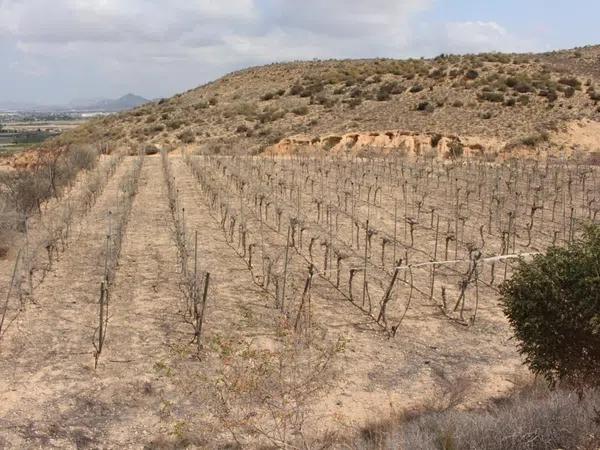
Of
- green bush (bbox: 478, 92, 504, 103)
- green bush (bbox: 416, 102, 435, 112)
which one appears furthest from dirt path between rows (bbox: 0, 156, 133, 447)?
green bush (bbox: 478, 92, 504, 103)

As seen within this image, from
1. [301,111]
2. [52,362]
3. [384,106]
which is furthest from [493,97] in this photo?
[52,362]

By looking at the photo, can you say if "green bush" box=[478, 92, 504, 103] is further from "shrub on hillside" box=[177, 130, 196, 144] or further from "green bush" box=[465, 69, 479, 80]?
"shrub on hillside" box=[177, 130, 196, 144]

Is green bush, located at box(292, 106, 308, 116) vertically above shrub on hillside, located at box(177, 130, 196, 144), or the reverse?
green bush, located at box(292, 106, 308, 116)

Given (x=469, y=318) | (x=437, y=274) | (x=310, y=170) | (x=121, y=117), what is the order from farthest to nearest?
1. (x=121, y=117)
2. (x=310, y=170)
3. (x=437, y=274)
4. (x=469, y=318)

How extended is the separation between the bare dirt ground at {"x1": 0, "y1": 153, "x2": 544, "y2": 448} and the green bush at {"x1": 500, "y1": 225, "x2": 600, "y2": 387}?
4.03 ft

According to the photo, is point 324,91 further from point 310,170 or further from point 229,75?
point 310,170

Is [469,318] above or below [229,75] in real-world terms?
below

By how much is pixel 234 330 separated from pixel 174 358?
0.98 m

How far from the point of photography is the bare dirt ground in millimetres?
5297

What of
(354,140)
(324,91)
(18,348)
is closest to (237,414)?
(18,348)

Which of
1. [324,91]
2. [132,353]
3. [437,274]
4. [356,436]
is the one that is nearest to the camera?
[356,436]

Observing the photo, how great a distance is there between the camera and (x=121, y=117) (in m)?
44.9

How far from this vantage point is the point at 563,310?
4730 millimetres

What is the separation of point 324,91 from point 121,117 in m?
14.7
